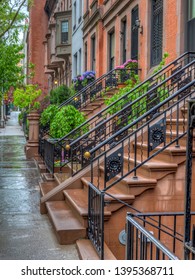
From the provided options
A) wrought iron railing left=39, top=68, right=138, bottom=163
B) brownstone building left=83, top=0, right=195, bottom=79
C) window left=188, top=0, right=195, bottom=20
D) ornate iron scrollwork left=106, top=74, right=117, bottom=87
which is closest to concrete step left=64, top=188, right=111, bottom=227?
brownstone building left=83, top=0, right=195, bottom=79

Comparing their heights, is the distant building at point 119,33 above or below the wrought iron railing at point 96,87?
above

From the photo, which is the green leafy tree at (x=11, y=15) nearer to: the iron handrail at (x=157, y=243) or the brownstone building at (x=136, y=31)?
the brownstone building at (x=136, y=31)

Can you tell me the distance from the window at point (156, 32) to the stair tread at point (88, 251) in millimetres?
8982

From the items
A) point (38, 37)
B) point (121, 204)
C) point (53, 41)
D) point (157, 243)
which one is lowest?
point (121, 204)

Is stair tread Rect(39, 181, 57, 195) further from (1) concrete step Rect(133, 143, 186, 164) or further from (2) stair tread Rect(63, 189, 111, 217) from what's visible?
(1) concrete step Rect(133, 143, 186, 164)

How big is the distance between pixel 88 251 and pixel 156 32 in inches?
395

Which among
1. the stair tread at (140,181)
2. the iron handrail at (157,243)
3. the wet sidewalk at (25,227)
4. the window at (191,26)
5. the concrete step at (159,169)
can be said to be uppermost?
the window at (191,26)

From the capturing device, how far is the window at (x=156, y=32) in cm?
1444

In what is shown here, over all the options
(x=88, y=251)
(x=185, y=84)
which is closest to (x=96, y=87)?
(x=185, y=84)

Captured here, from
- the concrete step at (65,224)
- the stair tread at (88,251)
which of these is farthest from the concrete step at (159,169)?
the stair tread at (88,251)

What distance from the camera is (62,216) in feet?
25.8

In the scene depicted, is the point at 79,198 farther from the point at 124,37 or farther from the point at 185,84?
the point at 124,37

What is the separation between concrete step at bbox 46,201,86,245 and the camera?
22.6ft
